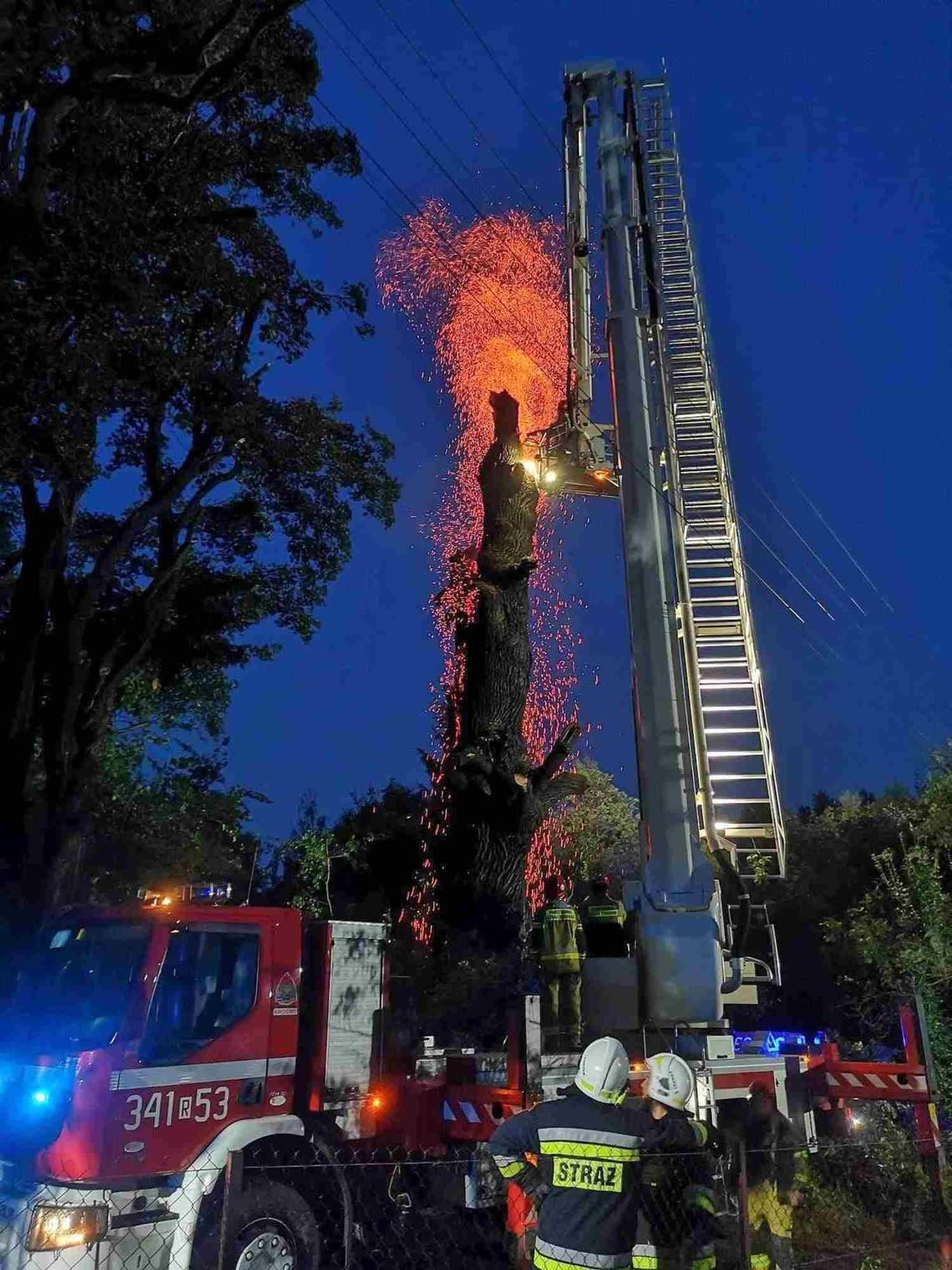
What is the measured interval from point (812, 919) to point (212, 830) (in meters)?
15.2

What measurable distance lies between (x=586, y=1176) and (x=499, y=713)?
9980mm

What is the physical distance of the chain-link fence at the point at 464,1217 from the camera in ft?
12.5

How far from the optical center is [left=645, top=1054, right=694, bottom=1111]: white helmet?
4.64m

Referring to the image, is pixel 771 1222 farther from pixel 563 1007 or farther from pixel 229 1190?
pixel 229 1190

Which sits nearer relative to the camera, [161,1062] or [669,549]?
[161,1062]

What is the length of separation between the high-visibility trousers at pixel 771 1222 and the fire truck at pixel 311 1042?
2.50 feet

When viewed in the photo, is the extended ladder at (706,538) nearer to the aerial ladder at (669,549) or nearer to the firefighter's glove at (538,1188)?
the aerial ladder at (669,549)

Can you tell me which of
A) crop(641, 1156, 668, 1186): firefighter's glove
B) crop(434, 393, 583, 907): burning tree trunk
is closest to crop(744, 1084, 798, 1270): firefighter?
crop(641, 1156, 668, 1186): firefighter's glove

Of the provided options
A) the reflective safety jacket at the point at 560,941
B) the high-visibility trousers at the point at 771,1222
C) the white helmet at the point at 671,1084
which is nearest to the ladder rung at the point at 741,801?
the reflective safety jacket at the point at 560,941

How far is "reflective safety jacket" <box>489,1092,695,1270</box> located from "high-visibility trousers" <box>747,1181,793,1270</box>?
2.97m

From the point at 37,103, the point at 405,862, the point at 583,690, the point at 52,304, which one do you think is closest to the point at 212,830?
the point at 405,862

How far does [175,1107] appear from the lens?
5.77 metres

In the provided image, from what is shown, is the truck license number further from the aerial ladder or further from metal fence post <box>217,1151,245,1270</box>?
the aerial ladder

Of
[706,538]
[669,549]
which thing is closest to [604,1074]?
[669,549]
